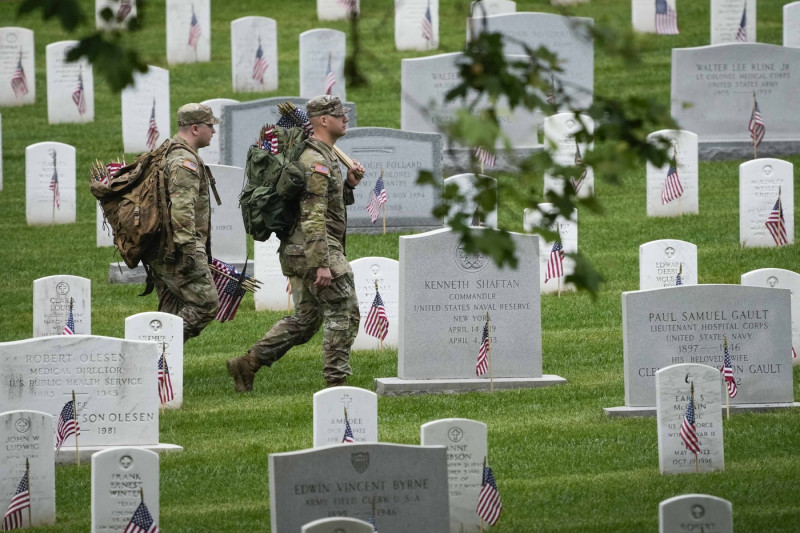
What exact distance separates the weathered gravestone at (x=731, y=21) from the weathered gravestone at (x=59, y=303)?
13980mm

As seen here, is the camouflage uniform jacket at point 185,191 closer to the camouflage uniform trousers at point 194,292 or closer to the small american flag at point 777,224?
the camouflage uniform trousers at point 194,292

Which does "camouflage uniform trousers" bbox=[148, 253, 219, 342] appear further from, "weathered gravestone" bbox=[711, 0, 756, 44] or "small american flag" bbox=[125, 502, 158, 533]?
"weathered gravestone" bbox=[711, 0, 756, 44]

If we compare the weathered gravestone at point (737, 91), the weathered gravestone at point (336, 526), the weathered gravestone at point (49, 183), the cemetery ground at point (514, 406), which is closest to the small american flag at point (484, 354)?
the cemetery ground at point (514, 406)

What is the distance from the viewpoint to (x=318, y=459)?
698 centimetres

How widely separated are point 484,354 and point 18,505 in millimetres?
4029

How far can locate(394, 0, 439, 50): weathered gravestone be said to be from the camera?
2428 centimetres

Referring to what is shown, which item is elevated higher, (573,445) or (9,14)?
(9,14)

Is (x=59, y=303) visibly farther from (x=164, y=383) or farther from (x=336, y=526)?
(x=336, y=526)

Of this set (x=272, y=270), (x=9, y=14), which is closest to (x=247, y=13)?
(x=9, y=14)

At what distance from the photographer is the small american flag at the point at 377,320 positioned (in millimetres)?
12617

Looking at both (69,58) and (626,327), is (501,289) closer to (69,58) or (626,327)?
(626,327)

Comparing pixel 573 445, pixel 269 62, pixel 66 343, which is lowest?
pixel 573 445

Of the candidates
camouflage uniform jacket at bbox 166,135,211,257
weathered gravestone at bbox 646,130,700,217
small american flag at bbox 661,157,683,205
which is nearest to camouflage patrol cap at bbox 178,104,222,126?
camouflage uniform jacket at bbox 166,135,211,257

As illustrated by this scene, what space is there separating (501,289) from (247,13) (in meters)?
17.1
